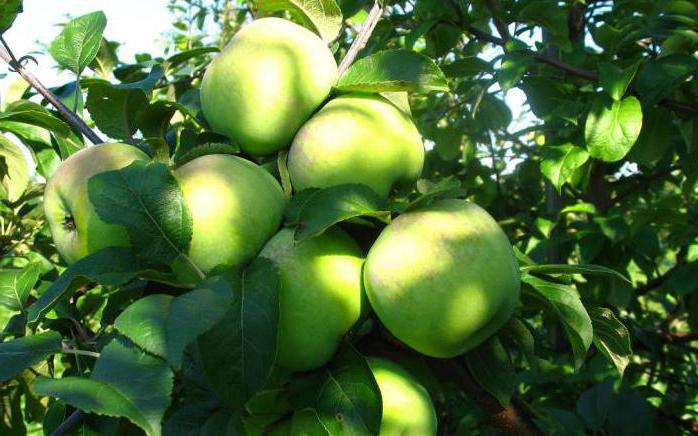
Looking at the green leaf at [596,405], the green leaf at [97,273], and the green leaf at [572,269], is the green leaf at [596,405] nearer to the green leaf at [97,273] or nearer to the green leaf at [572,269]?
the green leaf at [572,269]

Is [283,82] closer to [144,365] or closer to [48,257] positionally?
[144,365]

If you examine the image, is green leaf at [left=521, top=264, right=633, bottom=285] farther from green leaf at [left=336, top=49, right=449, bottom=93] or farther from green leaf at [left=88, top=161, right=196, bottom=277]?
green leaf at [left=88, top=161, right=196, bottom=277]

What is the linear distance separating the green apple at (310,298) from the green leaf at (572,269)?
0.27 metres

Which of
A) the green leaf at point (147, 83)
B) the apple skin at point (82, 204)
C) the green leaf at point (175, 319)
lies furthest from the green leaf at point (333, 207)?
the green leaf at point (147, 83)

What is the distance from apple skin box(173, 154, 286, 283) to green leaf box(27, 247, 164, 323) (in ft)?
0.19

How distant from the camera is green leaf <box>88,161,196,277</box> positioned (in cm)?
68

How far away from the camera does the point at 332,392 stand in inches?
27.2

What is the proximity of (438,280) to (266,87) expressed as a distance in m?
0.35

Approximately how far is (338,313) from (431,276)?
0.39ft

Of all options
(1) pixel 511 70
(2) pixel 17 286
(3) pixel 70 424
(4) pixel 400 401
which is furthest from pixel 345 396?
(1) pixel 511 70

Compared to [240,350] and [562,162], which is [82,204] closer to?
[240,350]

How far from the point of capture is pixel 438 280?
697mm

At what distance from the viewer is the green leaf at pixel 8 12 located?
0.88m

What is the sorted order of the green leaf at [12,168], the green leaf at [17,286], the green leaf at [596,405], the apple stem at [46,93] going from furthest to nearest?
the green leaf at [596,405] < the green leaf at [12,168] < the green leaf at [17,286] < the apple stem at [46,93]
